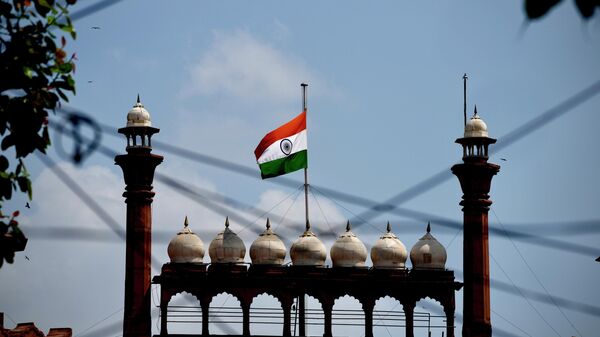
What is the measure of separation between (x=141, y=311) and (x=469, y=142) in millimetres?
13798

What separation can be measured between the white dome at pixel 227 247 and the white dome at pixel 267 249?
1.66 ft

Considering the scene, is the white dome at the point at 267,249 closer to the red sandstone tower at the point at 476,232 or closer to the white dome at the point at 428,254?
the white dome at the point at 428,254

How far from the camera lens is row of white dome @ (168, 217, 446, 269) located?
168 feet

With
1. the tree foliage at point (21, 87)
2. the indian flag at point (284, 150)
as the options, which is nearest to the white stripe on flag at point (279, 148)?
the indian flag at point (284, 150)

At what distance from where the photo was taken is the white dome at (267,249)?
2015 inches

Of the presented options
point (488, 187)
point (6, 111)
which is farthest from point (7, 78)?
point (488, 187)

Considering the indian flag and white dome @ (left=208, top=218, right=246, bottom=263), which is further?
the indian flag

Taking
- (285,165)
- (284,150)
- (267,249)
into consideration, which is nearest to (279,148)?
(284,150)

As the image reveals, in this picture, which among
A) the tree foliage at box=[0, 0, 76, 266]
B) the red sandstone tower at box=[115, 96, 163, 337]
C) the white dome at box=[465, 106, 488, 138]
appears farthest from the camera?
the white dome at box=[465, 106, 488, 138]

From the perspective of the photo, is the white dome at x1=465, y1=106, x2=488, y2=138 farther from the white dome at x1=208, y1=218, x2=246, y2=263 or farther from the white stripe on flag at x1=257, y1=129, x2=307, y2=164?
the white dome at x1=208, y1=218, x2=246, y2=263

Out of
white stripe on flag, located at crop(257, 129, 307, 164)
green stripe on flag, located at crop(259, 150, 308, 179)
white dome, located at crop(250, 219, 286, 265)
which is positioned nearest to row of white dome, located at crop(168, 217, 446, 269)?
white dome, located at crop(250, 219, 286, 265)

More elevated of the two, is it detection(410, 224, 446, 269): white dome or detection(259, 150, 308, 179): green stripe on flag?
detection(259, 150, 308, 179): green stripe on flag

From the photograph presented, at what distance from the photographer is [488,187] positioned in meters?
52.7

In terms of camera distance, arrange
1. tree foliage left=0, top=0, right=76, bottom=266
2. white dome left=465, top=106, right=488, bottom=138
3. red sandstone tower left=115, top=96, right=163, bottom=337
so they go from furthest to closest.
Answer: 1. white dome left=465, top=106, right=488, bottom=138
2. red sandstone tower left=115, top=96, right=163, bottom=337
3. tree foliage left=0, top=0, right=76, bottom=266
